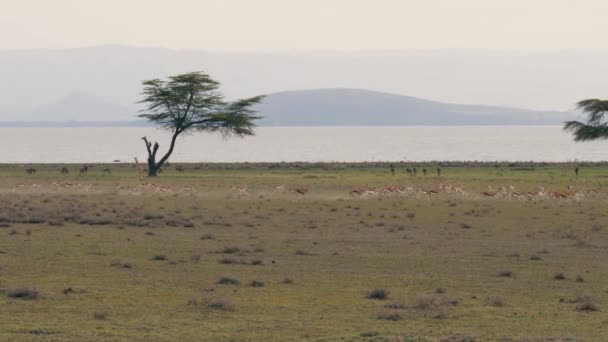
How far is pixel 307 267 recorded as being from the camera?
2261 cm

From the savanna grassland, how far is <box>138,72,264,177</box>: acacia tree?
25.5 metres

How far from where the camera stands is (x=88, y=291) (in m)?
18.7

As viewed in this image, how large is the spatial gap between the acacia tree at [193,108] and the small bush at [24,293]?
53826 mm

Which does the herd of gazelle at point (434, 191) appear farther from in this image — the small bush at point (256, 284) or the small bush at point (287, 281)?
the small bush at point (256, 284)

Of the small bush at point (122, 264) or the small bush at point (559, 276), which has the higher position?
the small bush at point (122, 264)

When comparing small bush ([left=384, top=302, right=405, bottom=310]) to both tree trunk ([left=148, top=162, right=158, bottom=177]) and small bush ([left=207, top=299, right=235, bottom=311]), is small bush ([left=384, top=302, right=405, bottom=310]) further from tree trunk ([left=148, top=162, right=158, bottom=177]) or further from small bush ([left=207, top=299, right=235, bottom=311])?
tree trunk ([left=148, top=162, right=158, bottom=177])

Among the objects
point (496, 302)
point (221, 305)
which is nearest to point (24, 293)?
point (221, 305)

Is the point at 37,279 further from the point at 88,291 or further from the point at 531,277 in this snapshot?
the point at 531,277

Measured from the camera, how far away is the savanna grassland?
15.4 m

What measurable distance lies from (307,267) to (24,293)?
6.75 m

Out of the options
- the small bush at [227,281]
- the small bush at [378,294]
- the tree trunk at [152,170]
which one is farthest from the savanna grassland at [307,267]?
the tree trunk at [152,170]

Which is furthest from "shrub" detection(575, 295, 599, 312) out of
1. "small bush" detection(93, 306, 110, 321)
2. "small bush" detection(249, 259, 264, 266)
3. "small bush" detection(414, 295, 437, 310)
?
"small bush" detection(249, 259, 264, 266)

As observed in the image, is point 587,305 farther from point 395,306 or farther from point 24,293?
point 24,293

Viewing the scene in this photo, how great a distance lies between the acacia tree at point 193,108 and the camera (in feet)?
237
